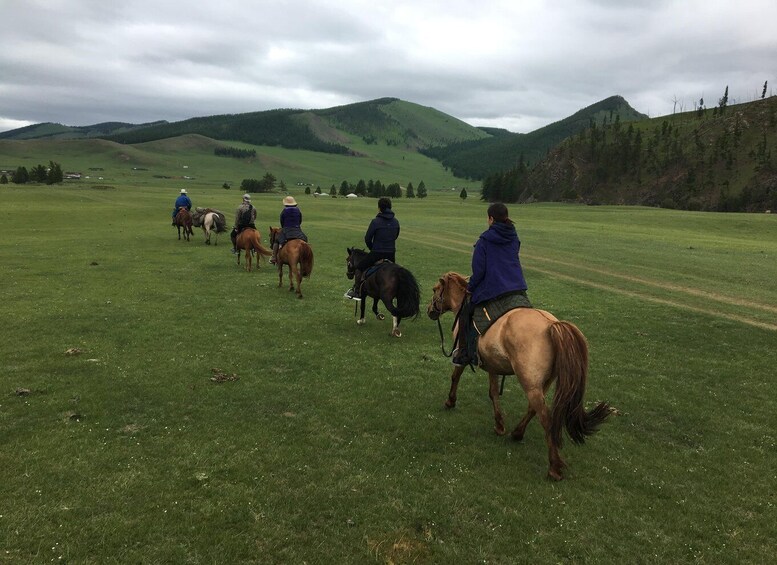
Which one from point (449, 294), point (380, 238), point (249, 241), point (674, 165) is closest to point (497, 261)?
point (449, 294)

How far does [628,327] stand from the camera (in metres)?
15.1

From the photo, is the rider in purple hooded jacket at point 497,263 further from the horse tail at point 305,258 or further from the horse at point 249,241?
the horse at point 249,241

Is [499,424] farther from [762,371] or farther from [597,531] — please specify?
[762,371]

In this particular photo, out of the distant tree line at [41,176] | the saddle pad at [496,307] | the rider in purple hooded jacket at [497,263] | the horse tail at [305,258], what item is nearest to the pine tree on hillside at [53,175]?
the distant tree line at [41,176]

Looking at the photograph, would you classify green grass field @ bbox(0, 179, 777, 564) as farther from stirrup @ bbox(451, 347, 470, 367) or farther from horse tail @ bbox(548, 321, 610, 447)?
stirrup @ bbox(451, 347, 470, 367)

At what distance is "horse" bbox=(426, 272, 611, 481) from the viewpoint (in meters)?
6.54

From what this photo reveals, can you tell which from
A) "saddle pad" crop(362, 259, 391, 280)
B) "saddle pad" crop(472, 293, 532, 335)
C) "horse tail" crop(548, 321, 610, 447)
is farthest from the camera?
"saddle pad" crop(362, 259, 391, 280)

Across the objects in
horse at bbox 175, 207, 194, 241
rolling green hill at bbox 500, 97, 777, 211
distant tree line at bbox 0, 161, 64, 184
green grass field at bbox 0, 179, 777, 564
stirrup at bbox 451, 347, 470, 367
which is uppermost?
rolling green hill at bbox 500, 97, 777, 211

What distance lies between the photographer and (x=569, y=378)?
6.53 m

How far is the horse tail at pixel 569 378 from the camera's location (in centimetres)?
652

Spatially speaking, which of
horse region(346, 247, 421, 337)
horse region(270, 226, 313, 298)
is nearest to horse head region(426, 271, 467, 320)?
horse region(346, 247, 421, 337)

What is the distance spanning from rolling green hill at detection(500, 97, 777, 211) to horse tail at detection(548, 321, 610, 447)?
149m

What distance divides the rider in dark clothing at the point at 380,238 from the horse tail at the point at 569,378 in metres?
8.22

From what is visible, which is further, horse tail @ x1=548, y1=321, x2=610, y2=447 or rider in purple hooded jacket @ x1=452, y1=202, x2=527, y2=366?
rider in purple hooded jacket @ x1=452, y1=202, x2=527, y2=366
